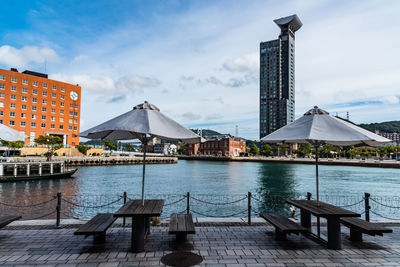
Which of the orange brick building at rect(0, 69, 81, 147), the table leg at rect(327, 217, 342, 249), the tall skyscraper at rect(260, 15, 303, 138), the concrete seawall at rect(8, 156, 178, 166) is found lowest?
the concrete seawall at rect(8, 156, 178, 166)

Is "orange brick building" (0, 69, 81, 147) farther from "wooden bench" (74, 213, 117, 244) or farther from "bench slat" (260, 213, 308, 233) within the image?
"bench slat" (260, 213, 308, 233)

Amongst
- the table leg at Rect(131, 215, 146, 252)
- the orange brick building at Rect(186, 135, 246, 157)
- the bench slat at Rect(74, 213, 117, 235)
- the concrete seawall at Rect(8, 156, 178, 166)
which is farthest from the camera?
the orange brick building at Rect(186, 135, 246, 157)

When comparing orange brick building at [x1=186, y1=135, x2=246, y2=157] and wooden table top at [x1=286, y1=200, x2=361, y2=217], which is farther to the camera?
orange brick building at [x1=186, y1=135, x2=246, y2=157]

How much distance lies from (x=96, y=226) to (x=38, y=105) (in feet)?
250

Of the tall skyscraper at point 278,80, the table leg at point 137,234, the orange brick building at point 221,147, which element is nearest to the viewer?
the table leg at point 137,234

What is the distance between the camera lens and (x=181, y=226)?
647 centimetres

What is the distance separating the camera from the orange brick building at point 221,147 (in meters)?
125

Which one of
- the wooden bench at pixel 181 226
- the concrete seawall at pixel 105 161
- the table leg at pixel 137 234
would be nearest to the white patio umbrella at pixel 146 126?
the table leg at pixel 137 234

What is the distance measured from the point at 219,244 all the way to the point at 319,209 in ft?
9.06

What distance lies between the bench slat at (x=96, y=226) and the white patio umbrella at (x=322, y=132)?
16.3 feet

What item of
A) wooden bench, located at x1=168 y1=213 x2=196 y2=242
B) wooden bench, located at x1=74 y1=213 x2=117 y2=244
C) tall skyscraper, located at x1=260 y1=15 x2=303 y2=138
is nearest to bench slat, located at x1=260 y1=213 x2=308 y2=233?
wooden bench, located at x1=168 y1=213 x2=196 y2=242

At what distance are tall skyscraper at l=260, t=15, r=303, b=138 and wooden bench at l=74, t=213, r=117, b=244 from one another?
168971 mm

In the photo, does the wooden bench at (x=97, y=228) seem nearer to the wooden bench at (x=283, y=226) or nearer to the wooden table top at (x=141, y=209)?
the wooden table top at (x=141, y=209)

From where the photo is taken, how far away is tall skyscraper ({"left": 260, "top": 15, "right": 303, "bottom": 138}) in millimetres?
171625
